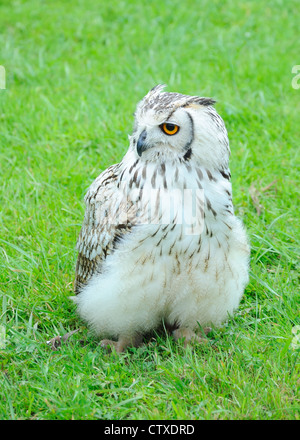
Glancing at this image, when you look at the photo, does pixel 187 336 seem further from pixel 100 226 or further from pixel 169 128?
pixel 169 128

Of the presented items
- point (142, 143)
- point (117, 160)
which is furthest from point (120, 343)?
point (117, 160)

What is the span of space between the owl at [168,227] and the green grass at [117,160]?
0.98 feet

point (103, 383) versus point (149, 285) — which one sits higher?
point (149, 285)

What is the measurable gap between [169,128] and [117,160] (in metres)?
2.36

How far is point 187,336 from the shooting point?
396 cm

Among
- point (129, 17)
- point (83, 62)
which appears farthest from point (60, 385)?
point (129, 17)

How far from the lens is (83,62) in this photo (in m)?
7.70

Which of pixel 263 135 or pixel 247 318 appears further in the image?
pixel 263 135

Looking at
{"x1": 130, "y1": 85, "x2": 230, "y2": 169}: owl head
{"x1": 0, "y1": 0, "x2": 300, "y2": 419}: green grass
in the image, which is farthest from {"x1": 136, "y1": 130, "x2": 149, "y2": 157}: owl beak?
{"x1": 0, "y1": 0, "x2": 300, "y2": 419}: green grass

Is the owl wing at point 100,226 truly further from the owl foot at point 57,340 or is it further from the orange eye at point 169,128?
the orange eye at point 169,128

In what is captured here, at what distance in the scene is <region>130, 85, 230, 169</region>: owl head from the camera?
3.34 metres

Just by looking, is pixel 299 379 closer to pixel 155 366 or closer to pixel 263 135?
pixel 155 366

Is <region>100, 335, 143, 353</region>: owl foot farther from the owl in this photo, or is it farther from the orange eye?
the orange eye

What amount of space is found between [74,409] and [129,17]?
639 centimetres
